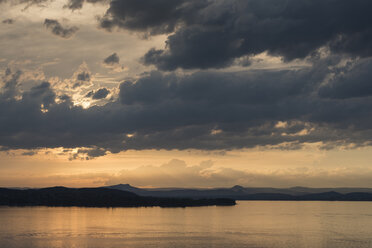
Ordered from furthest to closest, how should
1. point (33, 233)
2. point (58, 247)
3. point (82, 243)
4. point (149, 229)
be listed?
1. point (149, 229)
2. point (33, 233)
3. point (82, 243)
4. point (58, 247)

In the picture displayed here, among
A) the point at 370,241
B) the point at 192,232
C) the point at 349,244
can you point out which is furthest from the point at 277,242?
the point at 192,232

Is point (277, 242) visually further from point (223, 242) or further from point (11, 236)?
point (11, 236)

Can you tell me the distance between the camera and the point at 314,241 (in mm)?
150750

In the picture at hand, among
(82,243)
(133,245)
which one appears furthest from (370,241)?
(82,243)

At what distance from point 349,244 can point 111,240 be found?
252 feet

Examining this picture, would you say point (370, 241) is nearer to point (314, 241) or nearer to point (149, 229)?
point (314, 241)

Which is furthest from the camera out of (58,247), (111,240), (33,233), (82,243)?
(33,233)

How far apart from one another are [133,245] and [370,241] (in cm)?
7953

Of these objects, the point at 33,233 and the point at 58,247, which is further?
the point at 33,233

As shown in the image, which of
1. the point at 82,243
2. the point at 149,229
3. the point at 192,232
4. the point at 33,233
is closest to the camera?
the point at 82,243

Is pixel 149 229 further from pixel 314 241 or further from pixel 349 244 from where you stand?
pixel 349 244

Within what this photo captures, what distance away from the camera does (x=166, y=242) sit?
143000 mm

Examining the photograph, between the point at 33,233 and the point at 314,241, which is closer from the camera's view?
the point at 314,241

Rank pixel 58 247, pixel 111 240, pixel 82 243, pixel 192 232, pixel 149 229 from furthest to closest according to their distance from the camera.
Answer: pixel 149 229 → pixel 192 232 → pixel 111 240 → pixel 82 243 → pixel 58 247
